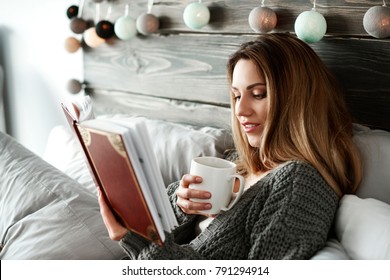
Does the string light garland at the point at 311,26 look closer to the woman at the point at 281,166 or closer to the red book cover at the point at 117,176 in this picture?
the woman at the point at 281,166

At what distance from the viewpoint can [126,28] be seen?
5.46 ft

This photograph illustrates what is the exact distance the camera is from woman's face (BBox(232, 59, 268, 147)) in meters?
1.10

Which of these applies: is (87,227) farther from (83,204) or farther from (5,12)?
(5,12)

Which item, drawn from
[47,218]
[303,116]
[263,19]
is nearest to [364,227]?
[303,116]

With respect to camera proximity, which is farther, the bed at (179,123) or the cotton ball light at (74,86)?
the cotton ball light at (74,86)

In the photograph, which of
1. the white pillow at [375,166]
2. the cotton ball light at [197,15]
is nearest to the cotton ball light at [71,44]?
the cotton ball light at [197,15]

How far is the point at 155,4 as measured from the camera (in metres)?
1.65

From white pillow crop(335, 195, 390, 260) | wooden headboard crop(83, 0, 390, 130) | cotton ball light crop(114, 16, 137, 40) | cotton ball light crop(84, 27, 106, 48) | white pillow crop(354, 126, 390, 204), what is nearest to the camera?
white pillow crop(335, 195, 390, 260)

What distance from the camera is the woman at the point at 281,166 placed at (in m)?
0.97

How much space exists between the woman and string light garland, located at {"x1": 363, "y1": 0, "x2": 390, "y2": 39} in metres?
0.13

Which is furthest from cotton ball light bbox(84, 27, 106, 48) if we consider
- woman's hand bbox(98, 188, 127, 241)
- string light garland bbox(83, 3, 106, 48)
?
woman's hand bbox(98, 188, 127, 241)

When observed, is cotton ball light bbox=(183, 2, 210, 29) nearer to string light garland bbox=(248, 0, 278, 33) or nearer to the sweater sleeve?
→ string light garland bbox=(248, 0, 278, 33)
